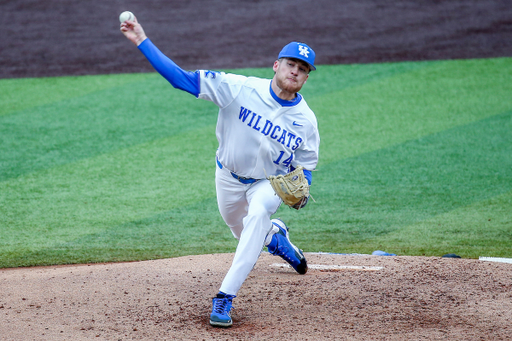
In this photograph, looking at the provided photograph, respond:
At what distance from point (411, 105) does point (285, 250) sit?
5.30 metres

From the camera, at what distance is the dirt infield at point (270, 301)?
11.8ft

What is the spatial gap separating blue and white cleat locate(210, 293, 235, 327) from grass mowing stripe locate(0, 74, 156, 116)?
656 centimetres

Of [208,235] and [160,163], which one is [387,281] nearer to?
[208,235]

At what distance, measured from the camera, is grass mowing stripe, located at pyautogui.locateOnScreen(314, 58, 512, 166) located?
8227 mm

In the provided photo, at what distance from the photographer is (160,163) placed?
7535 mm

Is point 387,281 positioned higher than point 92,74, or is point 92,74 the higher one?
point 92,74

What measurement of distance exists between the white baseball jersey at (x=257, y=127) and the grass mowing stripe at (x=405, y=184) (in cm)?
189

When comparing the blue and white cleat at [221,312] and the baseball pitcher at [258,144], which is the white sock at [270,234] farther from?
the blue and white cleat at [221,312]

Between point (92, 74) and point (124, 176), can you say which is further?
point (92, 74)

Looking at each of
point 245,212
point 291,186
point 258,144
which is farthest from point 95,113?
point 291,186

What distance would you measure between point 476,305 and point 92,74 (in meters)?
8.13

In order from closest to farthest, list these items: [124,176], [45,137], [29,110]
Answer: [124,176] → [45,137] → [29,110]

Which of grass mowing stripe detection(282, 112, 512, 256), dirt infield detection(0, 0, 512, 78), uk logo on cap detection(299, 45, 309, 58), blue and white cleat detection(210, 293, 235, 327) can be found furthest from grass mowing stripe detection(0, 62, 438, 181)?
uk logo on cap detection(299, 45, 309, 58)

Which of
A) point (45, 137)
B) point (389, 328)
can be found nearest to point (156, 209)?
point (45, 137)
